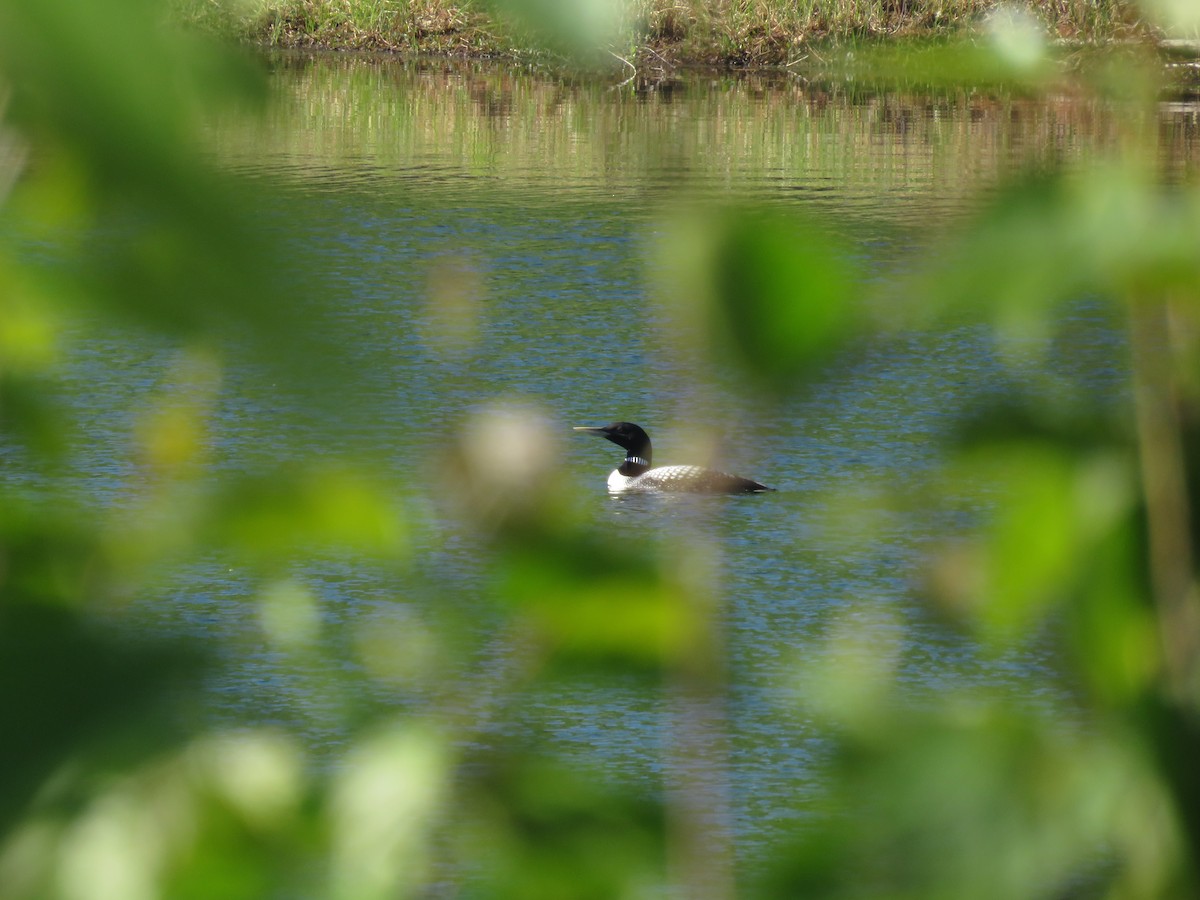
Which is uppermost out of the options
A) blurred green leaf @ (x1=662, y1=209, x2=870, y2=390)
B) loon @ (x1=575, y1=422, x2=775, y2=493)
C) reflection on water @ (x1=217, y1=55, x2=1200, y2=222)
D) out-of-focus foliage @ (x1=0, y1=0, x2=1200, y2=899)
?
blurred green leaf @ (x1=662, y1=209, x2=870, y2=390)

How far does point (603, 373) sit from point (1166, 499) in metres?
17.3

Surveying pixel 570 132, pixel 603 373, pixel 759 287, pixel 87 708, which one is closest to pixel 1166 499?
pixel 759 287

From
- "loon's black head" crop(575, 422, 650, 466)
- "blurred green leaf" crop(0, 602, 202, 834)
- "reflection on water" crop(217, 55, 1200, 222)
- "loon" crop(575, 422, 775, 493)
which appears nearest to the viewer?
"blurred green leaf" crop(0, 602, 202, 834)

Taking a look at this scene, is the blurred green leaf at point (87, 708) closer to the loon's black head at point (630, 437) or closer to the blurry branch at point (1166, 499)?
the blurry branch at point (1166, 499)

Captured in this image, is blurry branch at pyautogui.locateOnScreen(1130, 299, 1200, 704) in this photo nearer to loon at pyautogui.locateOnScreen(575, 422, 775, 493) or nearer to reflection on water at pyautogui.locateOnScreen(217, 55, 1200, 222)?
loon at pyautogui.locateOnScreen(575, 422, 775, 493)

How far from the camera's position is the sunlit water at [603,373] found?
0.44m

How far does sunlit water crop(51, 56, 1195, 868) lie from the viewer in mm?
439

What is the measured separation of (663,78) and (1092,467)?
140 feet

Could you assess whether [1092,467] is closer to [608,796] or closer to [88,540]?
[608,796]

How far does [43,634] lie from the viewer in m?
0.42

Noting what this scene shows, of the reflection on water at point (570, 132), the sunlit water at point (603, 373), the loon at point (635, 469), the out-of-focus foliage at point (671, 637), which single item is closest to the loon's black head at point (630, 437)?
the loon at point (635, 469)

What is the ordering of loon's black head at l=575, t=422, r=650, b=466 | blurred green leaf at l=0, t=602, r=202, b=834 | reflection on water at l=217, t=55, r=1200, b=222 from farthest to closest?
reflection on water at l=217, t=55, r=1200, b=222 → loon's black head at l=575, t=422, r=650, b=466 → blurred green leaf at l=0, t=602, r=202, b=834

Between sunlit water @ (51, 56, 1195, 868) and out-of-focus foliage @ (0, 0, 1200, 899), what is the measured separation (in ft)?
0.04

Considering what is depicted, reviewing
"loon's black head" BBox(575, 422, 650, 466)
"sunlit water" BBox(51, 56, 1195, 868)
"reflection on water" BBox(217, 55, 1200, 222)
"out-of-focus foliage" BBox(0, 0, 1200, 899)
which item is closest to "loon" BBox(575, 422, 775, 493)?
"loon's black head" BBox(575, 422, 650, 466)
